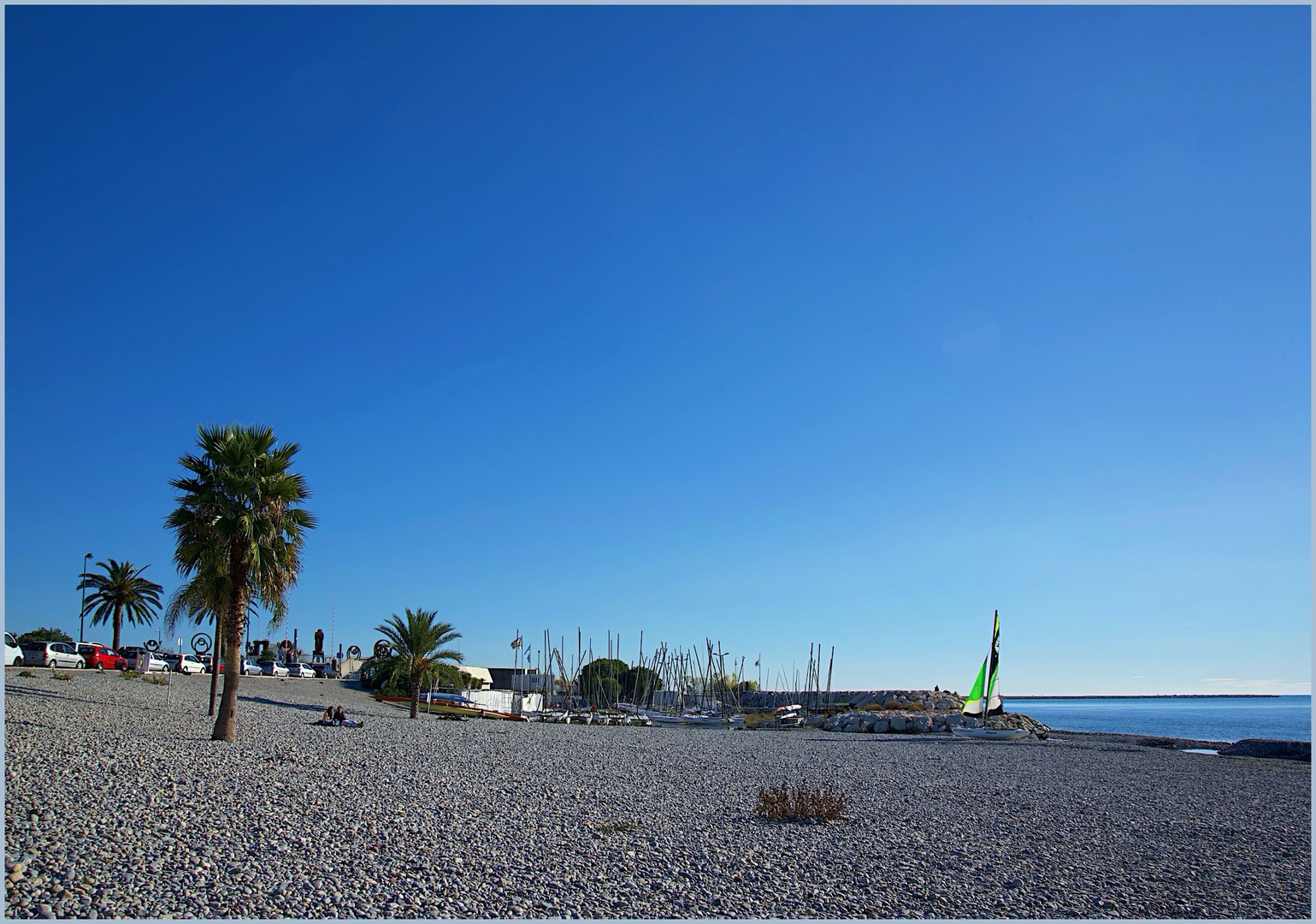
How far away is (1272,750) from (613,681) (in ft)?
171

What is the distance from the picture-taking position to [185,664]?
49.8m

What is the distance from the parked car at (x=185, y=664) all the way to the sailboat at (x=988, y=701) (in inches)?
1856

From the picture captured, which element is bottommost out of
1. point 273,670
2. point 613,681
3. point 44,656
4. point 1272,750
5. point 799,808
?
point 613,681

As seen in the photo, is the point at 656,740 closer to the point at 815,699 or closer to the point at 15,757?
the point at 15,757

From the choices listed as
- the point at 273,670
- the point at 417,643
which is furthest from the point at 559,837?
the point at 273,670

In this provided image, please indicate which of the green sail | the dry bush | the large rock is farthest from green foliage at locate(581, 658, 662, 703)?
the dry bush

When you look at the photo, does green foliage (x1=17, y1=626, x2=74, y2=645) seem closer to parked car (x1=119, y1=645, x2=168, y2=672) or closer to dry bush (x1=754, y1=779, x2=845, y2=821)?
parked car (x1=119, y1=645, x2=168, y2=672)

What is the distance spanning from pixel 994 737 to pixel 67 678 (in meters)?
46.8

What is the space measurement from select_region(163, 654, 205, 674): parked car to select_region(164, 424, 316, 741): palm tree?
31536mm

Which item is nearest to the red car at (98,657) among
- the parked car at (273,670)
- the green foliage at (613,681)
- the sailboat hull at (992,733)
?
the parked car at (273,670)

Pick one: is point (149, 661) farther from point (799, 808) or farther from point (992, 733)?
point (992, 733)

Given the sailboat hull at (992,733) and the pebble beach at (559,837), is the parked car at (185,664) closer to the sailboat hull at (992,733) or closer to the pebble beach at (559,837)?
the pebble beach at (559,837)

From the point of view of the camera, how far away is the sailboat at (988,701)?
48.7 metres

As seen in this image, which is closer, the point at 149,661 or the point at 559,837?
the point at 559,837
